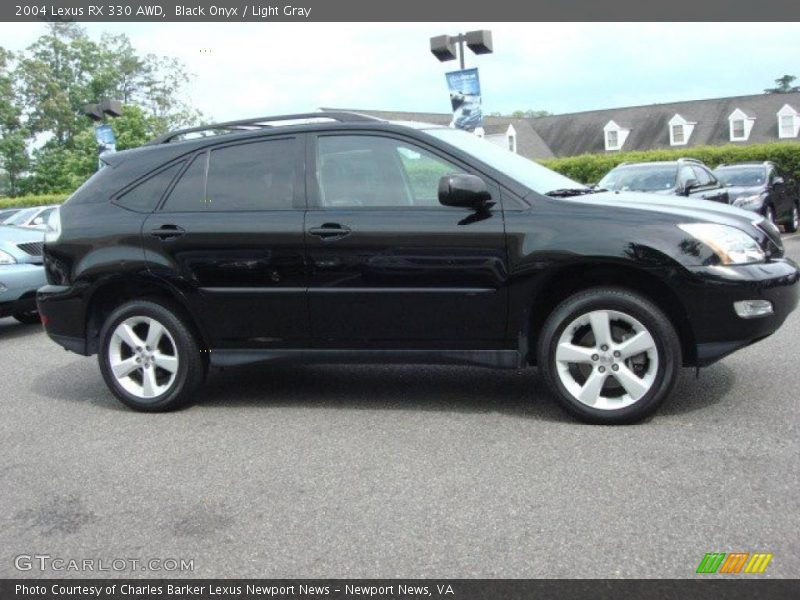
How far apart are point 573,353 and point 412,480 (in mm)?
1253

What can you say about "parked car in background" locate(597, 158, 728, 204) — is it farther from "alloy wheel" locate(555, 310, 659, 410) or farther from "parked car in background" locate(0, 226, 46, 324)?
"alloy wheel" locate(555, 310, 659, 410)

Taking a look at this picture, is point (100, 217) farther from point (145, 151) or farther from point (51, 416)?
point (51, 416)

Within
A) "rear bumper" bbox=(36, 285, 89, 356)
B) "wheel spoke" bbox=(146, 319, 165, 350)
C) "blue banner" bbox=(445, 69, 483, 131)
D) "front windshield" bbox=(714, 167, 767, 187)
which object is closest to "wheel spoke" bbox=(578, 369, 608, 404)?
"wheel spoke" bbox=(146, 319, 165, 350)

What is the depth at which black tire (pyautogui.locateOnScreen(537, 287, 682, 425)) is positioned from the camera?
455cm

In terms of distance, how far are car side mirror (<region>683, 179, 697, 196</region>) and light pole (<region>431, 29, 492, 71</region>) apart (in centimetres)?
497

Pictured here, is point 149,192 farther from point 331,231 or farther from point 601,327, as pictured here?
point 601,327

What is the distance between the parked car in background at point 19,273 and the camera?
8.88 metres

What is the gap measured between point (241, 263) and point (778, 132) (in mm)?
55280

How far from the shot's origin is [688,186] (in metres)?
12.5

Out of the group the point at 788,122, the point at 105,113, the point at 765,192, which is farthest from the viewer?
the point at 788,122

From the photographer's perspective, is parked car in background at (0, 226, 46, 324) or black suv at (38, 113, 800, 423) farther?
parked car in background at (0, 226, 46, 324)

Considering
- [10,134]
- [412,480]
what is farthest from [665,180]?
[10,134]

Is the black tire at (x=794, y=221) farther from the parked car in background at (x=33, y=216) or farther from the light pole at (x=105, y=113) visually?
the light pole at (x=105, y=113)
